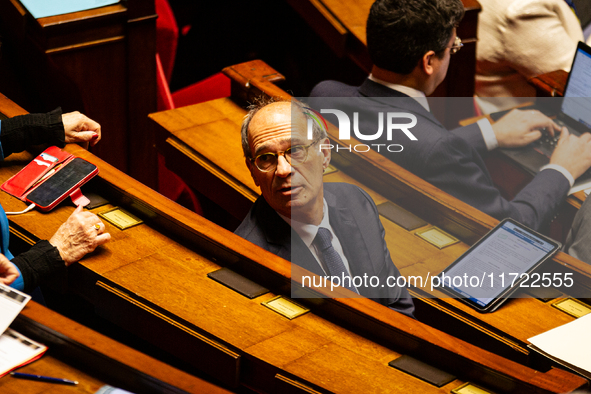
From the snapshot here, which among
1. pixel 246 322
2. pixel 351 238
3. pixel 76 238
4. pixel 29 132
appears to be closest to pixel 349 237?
pixel 351 238

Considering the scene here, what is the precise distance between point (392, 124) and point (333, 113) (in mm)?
273

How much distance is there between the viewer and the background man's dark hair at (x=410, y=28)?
94.8 inches

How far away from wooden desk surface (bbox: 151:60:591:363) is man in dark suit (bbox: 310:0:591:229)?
15cm

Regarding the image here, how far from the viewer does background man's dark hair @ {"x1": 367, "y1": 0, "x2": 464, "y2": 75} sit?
2408 millimetres

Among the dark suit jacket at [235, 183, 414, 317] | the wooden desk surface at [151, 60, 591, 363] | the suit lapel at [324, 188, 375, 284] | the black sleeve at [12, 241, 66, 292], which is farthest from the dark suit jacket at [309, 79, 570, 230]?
the black sleeve at [12, 241, 66, 292]

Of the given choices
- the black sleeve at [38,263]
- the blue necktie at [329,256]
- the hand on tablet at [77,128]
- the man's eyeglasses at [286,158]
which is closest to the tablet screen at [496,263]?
the blue necktie at [329,256]

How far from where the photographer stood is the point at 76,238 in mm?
1679

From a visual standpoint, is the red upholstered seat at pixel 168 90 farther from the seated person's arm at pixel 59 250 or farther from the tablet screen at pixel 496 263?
the tablet screen at pixel 496 263

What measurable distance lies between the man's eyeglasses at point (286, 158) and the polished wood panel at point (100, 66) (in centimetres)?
128

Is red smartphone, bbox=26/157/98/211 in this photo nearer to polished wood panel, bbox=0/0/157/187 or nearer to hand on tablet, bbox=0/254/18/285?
hand on tablet, bbox=0/254/18/285

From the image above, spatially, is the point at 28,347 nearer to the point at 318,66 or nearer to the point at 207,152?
the point at 207,152

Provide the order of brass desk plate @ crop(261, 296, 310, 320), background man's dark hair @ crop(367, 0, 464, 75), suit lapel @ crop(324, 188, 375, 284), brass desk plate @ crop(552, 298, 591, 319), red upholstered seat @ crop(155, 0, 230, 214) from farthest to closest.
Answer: red upholstered seat @ crop(155, 0, 230, 214) → background man's dark hair @ crop(367, 0, 464, 75) → suit lapel @ crop(324, 188, 375, 284) → brass desk plate @ crop(552, 298, 591, 319) → brass desk plate @ crop(261, 296, 310, 320)

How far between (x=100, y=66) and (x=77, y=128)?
0.76 meters

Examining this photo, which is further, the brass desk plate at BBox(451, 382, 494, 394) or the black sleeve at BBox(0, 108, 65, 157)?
the black sleeve at BBox(0, 108, 65, 157)
